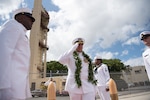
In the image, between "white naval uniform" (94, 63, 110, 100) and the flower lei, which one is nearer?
the flower lei

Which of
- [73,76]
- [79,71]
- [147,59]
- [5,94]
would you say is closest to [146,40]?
[147,59]

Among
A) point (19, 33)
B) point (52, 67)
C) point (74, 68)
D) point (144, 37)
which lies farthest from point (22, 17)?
point (52, 67)

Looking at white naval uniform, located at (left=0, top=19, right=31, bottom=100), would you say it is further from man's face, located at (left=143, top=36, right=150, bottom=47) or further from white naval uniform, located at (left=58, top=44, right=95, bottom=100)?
man's face, located at (left=143, top=36, right=150, bottom=47)

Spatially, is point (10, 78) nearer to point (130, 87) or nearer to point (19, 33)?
point (19, 33)

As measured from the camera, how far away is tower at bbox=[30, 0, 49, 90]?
32881mm

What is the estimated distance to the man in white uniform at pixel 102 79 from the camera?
6.25 m

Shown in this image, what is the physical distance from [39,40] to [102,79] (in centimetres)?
3058

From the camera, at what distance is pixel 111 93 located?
6875 mm

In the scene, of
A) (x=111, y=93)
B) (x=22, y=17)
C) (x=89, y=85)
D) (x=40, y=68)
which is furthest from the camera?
(x=40, y=68)

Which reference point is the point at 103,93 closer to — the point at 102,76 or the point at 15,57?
the point at 102,76

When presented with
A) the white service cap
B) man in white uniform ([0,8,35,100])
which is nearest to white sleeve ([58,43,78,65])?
the white service cap

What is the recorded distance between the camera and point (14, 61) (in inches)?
93.4

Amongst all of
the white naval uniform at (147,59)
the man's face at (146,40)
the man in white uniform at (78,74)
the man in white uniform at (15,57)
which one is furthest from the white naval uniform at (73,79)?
the man in white uniform at (15,57)

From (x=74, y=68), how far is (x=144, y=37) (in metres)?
1.52
